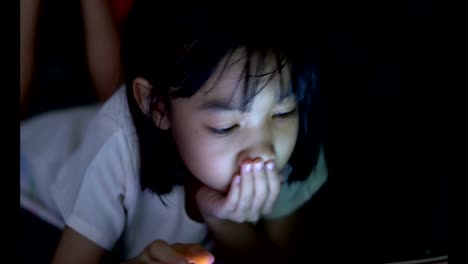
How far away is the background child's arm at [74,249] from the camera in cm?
60

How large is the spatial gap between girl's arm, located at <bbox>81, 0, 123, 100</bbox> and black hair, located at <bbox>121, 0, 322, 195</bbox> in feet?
0.40

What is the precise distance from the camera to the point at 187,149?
574 millimetres

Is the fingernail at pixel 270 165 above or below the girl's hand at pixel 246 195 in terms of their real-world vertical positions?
above

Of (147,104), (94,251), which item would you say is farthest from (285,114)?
(94,251)

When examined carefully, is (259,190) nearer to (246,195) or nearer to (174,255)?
(246,195)

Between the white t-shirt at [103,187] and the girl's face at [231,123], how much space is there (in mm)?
107

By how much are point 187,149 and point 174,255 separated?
13 cm

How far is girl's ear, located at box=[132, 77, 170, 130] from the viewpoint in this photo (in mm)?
573

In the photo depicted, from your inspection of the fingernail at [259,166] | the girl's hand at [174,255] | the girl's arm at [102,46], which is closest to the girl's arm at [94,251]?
the girl's hand at [174,255]

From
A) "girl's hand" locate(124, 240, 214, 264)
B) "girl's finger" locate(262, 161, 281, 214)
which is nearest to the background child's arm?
"girl's hand" locate(124, 240, 214, 264)

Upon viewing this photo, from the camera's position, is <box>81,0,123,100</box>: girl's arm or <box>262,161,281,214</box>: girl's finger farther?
<box>81,0,123,100</box>: girl's arm

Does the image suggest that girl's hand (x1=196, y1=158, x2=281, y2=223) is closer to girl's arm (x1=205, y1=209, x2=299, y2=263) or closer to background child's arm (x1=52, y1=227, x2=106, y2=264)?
girl's arm (x1=205, y1=209, x2=299, y2=263)

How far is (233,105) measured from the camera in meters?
0.51

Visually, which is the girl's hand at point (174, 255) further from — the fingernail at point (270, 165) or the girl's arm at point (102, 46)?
the girl's arm at point (102, 46)
